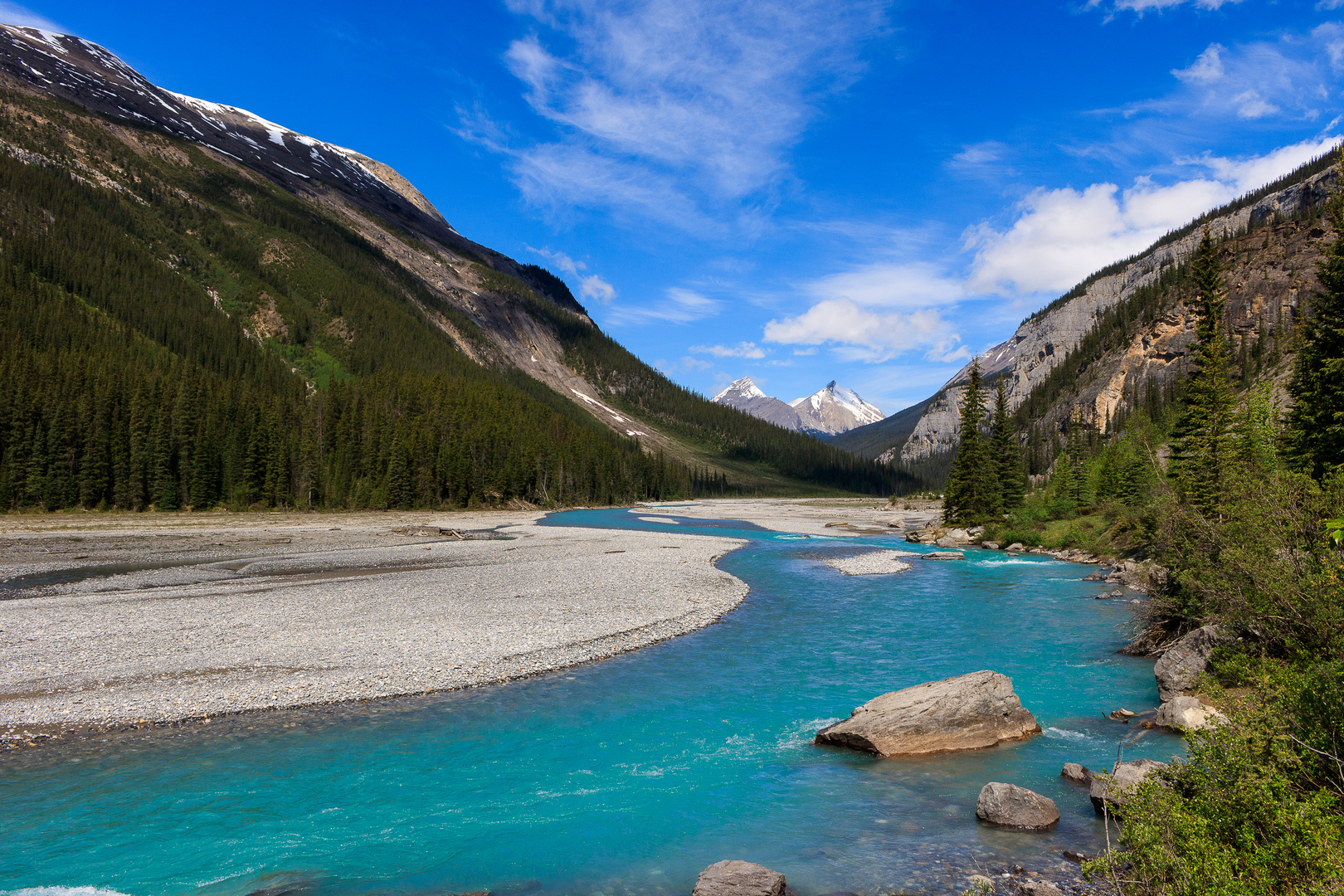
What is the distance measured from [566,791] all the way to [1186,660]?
15.0m

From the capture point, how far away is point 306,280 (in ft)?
592

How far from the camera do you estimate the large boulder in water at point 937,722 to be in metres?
12.7

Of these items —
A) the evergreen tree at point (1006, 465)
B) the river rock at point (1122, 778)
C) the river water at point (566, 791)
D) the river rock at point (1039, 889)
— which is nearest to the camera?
the river rock at point (1039, 889)

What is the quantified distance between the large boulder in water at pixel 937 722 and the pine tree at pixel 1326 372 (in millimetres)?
20605

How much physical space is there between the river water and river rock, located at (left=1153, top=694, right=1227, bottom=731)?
43cm

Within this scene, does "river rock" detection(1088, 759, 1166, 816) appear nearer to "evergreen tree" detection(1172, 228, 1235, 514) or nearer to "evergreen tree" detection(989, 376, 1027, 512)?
"evergreen tree" detection(1172, 228, 1235, 514)

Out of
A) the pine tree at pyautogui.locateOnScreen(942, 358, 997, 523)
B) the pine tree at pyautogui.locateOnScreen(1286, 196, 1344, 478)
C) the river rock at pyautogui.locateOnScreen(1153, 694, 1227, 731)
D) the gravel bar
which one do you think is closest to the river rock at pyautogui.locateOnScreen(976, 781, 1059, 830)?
the river rock at pyautogui.locateOnScreen(1153, 694, 1227, 731)

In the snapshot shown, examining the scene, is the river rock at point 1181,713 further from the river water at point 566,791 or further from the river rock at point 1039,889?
the river rock at point 1039,889

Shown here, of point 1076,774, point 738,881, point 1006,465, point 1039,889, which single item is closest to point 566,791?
point 738,881

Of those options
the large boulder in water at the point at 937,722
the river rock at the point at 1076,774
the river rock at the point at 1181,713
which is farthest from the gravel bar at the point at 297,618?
the river rock at the point at 1181,713

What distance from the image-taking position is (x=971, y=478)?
2470 inches

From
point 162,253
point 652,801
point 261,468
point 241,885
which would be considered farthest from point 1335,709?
point 162,253

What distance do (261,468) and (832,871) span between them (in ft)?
314

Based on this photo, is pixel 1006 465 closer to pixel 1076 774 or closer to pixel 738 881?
pixel 1076 774
